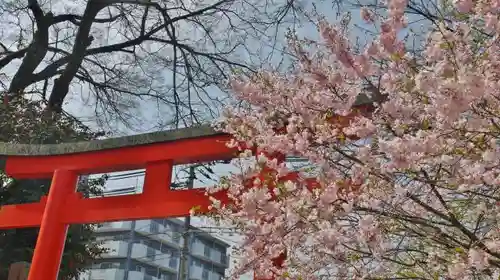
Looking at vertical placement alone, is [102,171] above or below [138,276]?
below

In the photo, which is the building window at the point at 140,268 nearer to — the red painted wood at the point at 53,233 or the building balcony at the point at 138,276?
the building balcony at the point at 138,276

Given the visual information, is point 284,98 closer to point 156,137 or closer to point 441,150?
point 441,150

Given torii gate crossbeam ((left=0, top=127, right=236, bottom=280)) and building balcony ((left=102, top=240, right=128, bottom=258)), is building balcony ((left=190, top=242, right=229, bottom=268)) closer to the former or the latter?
building balcony ((left=102, top=240, right=128, bottom=258))

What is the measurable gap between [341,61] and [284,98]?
59 cm

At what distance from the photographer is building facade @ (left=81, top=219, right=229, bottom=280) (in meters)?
30.1

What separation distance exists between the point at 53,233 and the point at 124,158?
932mm

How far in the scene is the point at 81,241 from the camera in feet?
21.3

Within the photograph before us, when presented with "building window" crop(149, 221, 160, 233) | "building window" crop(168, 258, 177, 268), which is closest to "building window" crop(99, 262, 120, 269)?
"building window" crop(149, 221, 160, 233)

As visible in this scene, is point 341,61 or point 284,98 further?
point 284,98

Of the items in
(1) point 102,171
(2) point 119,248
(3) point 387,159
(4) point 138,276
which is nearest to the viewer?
(3) point 387,159

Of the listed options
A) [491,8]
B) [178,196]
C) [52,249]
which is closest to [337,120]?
[491,8]

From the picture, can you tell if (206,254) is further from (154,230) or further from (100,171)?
(100,171)

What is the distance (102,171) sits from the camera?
14.5ft

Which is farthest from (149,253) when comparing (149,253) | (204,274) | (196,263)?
(204,274)
